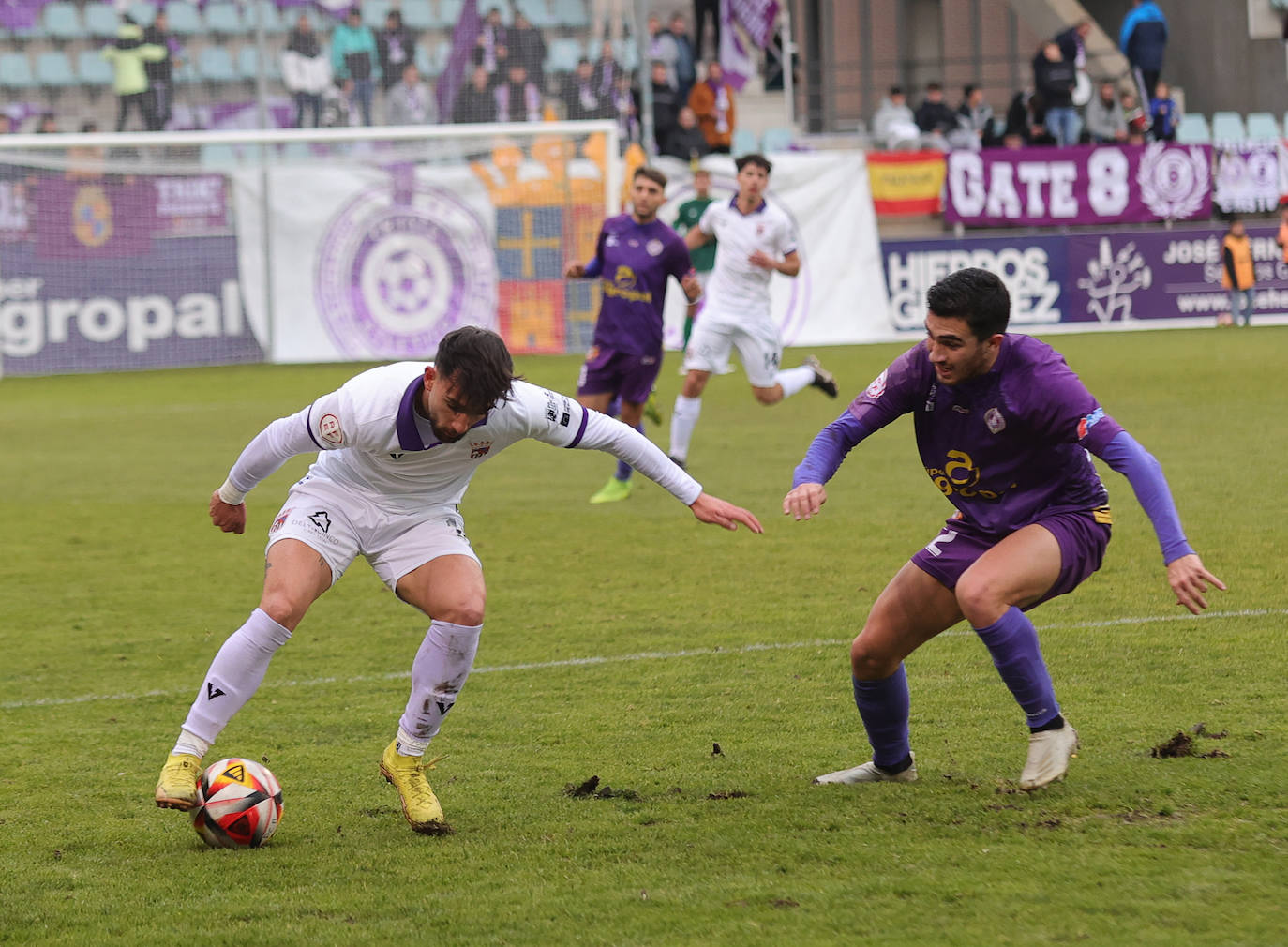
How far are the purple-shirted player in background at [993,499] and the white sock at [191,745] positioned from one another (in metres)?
1.78

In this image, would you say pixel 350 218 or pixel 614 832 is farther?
pixel 350 218

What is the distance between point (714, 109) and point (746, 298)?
13.6 m

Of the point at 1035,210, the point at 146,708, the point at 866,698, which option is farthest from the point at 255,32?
the point at 866,698

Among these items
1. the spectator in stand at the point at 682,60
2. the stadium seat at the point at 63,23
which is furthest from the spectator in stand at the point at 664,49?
the stadium seat at the point at 63,23

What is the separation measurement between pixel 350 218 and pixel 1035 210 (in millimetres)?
11040

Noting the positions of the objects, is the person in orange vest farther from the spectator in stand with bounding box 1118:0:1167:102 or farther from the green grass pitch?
the green grass pitch

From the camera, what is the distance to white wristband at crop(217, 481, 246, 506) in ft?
15.9

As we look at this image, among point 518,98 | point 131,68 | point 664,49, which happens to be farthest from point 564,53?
point 131,68

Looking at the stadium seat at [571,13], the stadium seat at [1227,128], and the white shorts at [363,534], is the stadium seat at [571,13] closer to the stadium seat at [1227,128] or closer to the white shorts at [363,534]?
the stadium seat at [1227,128]

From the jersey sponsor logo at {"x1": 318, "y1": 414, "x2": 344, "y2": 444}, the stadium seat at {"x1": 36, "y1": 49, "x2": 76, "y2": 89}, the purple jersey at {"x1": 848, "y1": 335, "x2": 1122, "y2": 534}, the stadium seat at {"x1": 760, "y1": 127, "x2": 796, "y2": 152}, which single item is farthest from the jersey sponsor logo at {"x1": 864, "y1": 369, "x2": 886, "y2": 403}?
the stadium seat at {"x1": 760, "y1": 127, "x2": 796, "y2": 152}

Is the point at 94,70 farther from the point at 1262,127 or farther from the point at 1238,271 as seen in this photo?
the point at 1262,127

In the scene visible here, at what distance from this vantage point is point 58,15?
24.7 metres

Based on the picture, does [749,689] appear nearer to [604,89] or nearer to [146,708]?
[146,708]

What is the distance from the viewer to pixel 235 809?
4.40m
